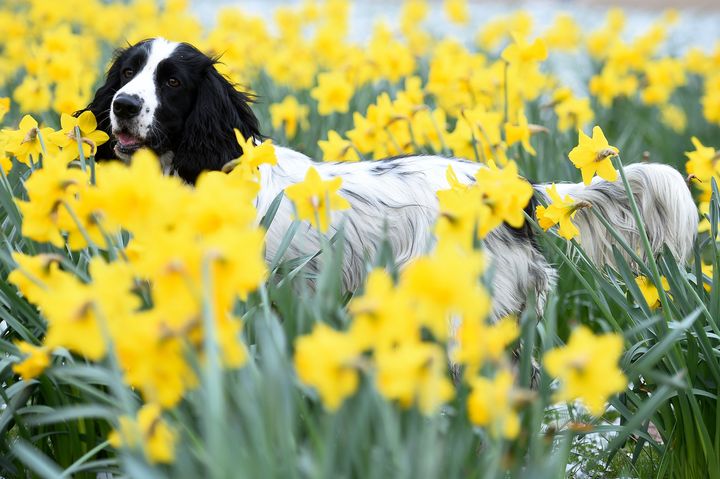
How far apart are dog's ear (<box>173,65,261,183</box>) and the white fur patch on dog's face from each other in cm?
15

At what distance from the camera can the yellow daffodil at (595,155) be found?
238 cm

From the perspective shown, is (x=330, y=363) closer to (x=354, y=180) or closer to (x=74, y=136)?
(x=74, y=136)

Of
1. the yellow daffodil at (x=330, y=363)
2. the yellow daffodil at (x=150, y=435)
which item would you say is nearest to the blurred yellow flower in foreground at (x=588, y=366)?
the yellow daffodil at (x=330, y=363)

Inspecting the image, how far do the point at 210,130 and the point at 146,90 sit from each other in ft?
0.84

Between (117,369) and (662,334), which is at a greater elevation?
(117,369)

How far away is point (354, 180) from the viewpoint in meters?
3.22

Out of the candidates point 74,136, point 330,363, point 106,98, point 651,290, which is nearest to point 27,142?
point 74,136

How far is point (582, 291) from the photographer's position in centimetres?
354

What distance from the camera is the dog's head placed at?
322cm

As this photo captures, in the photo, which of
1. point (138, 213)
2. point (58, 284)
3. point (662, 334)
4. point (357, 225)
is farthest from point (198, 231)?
point (357, 225)

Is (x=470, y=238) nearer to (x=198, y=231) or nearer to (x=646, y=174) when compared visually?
(x=198, y=231)

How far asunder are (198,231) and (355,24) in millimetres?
10879

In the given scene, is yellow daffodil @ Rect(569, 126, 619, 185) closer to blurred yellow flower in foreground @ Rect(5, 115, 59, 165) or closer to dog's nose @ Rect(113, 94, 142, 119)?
blurred yellow flower in foreground @ Rect(5, 115, 59, 165)

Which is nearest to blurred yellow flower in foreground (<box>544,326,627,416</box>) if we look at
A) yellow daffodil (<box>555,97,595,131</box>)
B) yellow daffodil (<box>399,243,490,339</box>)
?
yellow daffodil (<box>399,243,490,339</box>)
